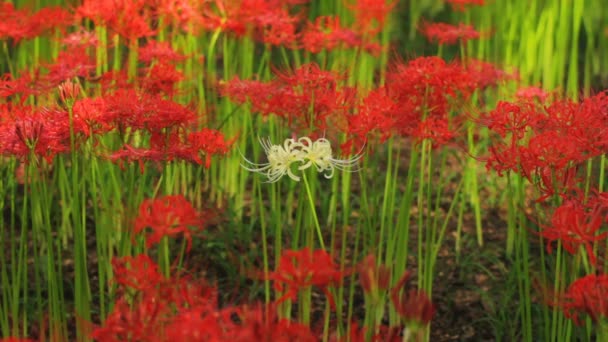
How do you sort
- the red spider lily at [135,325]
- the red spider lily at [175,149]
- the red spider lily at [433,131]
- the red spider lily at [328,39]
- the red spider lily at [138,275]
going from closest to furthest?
the red spider lily at [135,325] → the red spider lily at [138,275] → the red spider lily at [175,149] → the red spider lily at [433,131] → the red spider lily at [328,39]

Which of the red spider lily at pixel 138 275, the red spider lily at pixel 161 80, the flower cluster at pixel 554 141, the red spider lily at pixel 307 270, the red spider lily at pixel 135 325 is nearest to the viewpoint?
the red spider lily at pixel 135 325

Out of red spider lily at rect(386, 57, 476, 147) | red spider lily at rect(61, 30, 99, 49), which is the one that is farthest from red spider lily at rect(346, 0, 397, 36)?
red spider lily at rect(386, 57, 476, 147)

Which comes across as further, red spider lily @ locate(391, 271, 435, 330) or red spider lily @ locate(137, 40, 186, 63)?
red spider lily @ locate(137, 40, 186, 63)

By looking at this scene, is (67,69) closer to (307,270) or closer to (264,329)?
(307,270)

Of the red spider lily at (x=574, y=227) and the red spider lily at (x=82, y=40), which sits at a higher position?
the red spider lily at (x=82, y=40)

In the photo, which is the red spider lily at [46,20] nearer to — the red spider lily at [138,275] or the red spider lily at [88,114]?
the red spider lily at [88,114]

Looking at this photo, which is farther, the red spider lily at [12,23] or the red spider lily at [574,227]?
the red spider lily at [12,23]

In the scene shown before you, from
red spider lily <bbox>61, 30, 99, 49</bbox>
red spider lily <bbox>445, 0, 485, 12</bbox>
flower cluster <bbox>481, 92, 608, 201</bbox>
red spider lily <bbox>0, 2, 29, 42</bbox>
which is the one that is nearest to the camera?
flower cluster <bbox>481, 92, 608, 201</bbox>

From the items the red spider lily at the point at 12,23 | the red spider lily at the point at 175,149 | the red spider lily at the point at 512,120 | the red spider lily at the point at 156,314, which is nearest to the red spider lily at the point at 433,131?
the red spider lily at the point at 512,120

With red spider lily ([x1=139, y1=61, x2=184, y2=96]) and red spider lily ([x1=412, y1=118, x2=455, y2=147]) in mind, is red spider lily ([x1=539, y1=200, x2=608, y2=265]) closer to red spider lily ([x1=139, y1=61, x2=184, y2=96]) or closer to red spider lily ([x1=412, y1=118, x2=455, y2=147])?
red spider lily ([x1=412, y1=118, x2=455, y2=147])
